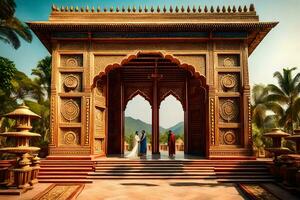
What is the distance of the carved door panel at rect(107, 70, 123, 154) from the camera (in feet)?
54.0

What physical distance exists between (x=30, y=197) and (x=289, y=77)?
19.9 m

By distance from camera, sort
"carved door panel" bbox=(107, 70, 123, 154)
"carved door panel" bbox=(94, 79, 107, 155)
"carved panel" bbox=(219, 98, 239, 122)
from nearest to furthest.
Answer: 1. "carved panel" bbox=(219, 98, 239, 122)
2. "carved door panel" bbox=(94, 79, 107, 155)
3. "carved door panel" bbox=(107, 70, 123, 154)

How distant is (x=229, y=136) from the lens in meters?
11.9

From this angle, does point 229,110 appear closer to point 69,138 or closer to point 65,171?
point 69,138

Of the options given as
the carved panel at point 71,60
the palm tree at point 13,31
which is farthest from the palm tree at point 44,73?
the carved panel at point 71,60

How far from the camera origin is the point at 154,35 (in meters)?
12.2

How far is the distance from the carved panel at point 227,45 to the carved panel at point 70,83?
18.2 ft

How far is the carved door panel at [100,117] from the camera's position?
1295 centimetres

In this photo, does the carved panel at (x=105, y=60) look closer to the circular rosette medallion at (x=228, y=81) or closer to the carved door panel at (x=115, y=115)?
the circular rosette medallion at (x=228, y=81)

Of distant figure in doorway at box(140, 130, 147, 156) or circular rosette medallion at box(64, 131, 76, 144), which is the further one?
distant figure in doorway at box(140, 130, 147, 156)

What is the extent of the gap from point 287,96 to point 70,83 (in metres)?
16.6

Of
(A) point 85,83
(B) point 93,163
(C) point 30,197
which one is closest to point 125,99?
(A) point 85,83

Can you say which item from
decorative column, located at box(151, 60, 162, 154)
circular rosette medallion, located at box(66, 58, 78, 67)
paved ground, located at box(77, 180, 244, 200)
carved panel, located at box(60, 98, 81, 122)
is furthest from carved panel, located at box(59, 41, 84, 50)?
paved ground, located at box(77, 180, 244, 200)

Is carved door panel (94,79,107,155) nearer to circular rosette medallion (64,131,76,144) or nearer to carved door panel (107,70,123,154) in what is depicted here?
circular rosette medallion (64,131,76,144)
